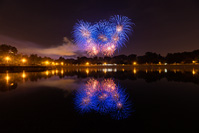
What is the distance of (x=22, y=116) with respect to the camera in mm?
6344

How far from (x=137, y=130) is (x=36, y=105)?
22.4 feet

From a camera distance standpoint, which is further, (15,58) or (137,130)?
(15,58)

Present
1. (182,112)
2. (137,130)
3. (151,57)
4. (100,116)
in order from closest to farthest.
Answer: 1. (137,130)
2. (100,116)
3. (182,112)
4. (151,57)

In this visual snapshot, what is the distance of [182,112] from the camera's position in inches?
265

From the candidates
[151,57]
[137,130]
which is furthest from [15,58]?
[151,57]

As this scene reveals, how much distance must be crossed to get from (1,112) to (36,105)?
187 cm

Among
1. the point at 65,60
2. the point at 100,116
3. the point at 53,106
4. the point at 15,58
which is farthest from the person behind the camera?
the point at 65,60

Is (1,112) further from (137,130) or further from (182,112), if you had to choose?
(182,112)

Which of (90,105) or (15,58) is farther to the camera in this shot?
(15,58)

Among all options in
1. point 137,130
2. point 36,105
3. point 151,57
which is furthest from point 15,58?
point 151,57

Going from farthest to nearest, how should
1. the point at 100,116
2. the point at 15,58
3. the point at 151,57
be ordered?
the point at 151,57 → the point at 15,58 → the point at 100,116

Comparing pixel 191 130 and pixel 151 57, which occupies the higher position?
pixel 151 57

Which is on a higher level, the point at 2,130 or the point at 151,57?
the point at 151,57

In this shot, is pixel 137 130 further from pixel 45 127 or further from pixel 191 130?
pixel 45 127
